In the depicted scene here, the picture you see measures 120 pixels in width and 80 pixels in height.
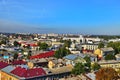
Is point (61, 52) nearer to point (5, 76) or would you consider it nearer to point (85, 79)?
point (5, 76)

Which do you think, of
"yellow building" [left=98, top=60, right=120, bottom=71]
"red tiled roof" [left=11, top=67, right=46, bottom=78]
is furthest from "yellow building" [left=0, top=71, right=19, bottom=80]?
"yellow building" [left=98, top=60, right=120, bottom=71]

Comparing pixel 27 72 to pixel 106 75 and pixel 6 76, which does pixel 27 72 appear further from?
pixel 106 75

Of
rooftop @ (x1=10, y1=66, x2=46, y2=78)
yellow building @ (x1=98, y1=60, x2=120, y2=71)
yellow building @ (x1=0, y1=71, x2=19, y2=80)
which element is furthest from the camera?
yellow building @ (x1=98, y1=60, x2=120, y2=71)

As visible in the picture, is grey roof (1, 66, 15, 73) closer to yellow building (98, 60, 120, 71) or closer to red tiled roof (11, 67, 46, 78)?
red tiled roof (11, 67, 46, 78)

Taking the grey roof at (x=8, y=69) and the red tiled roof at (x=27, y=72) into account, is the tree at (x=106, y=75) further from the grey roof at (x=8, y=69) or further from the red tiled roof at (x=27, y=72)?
the grey roof at (x=8, y=69)

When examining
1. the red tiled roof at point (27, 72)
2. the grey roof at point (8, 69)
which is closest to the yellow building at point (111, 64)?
the red tiled roof at point (27, 72)

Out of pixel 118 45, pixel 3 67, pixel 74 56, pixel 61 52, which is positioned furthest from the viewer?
pixel 118 45

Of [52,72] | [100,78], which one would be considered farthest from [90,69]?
[100,78]

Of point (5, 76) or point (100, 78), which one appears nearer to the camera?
Result: point (100, 78)
